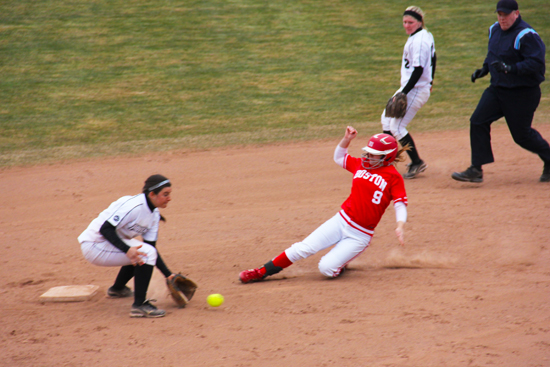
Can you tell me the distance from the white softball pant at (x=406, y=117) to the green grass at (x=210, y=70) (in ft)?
8.25

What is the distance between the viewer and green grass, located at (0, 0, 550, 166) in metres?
10.1

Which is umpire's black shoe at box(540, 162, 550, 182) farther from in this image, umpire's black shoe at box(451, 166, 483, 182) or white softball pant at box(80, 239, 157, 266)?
white softball pant at box(80, 239, 157, 266)

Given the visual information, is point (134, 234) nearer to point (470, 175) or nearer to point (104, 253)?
point (104, 253)

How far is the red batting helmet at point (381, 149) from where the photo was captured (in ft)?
16.0

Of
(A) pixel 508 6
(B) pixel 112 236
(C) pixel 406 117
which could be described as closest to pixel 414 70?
(C) pixel 406 117

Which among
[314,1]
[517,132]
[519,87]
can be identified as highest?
[314,1]

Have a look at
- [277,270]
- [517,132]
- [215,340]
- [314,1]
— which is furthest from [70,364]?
[314,1]

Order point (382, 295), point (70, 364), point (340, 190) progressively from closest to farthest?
point (70, 364)
point (382, 295)
point (340, 190)

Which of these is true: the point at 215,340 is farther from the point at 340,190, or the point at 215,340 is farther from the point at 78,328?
the point at 340,190

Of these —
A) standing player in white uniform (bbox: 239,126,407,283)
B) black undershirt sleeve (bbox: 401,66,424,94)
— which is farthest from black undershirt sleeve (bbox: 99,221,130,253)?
black undershirt sleeve (bbox: 401,66,424,94)

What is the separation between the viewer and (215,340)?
407 cm

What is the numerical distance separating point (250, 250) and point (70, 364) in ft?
7.68

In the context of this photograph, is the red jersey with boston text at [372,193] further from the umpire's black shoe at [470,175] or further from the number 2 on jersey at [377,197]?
the umpire's black shoe at [470,175]

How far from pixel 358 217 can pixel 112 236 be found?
2.15 meters
